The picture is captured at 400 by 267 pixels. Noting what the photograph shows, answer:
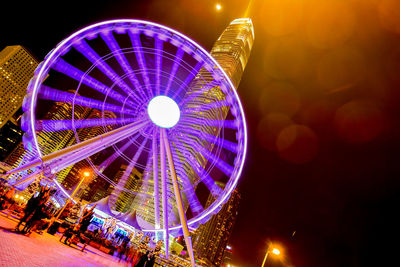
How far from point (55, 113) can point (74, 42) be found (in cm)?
8602

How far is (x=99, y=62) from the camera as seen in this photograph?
1223 centimetres

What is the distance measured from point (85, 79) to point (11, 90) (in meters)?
95.2

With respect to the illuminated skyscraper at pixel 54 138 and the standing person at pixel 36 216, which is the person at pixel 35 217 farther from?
the illuminated skyscraper at pixel 54 138

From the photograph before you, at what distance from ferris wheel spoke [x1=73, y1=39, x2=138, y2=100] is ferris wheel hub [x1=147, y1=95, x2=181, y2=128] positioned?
1.48 meters

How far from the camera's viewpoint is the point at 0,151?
7550 cm

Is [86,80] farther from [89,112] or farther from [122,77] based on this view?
[89,112]

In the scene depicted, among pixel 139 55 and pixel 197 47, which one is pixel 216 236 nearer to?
pixel 139 55

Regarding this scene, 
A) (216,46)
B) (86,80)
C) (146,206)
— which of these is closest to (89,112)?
(216,46)

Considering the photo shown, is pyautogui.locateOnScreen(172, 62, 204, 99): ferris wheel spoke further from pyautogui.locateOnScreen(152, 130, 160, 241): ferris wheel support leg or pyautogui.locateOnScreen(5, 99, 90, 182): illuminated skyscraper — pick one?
pyautogui.locateOnScreen(5, 99, 90, 182): illuminated skyscraper

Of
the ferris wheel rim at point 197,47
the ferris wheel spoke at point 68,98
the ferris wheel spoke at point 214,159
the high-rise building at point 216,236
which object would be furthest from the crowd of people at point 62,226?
the high-rise building at point 216,236

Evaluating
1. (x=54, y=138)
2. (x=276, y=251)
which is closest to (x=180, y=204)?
(x=276, y=251)

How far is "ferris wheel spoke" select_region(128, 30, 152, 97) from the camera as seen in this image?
12443 mm

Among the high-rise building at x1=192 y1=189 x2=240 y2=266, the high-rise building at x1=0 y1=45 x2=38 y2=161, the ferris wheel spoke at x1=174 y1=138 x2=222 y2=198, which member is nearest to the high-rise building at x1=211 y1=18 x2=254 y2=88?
the high-rise building at x1=192 y1=189 x2=240 y2=266

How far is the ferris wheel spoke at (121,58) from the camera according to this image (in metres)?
12.2
